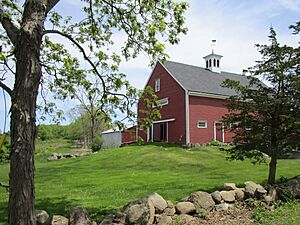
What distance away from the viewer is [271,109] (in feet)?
27.5

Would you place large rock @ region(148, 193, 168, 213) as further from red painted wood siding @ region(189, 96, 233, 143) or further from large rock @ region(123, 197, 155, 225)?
red painted wood siding @ region(189, 96, 233, 143)

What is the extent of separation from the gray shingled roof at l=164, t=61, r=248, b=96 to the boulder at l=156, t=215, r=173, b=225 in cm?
1933

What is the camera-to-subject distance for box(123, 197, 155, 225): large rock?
5402mm

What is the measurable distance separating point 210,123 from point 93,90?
19.2 m

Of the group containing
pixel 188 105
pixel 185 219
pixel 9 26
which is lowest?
pixel 185 219

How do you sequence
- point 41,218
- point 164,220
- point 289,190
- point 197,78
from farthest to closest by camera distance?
point 197,78
point 289,190
point 164,220
point 41,218

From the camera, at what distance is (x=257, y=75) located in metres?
8.52

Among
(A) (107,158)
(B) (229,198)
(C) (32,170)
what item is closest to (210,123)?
(A) (107,158)

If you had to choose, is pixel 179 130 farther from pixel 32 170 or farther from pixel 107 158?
pixel 32 170

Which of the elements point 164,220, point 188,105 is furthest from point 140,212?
point 188,105

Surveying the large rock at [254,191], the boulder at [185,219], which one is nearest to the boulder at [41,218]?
the boulder at [185,219]

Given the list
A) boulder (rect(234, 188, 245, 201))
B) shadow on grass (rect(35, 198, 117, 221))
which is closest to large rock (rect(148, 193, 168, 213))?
shadow on grass (rect(35, 198, 117, 221))

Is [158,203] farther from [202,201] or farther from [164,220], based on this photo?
[202,201]

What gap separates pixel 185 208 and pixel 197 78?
862 inches
